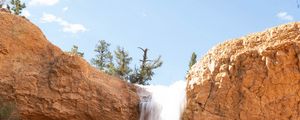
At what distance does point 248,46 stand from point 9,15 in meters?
8.22

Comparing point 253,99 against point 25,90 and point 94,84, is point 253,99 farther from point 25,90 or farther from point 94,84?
point 25,90

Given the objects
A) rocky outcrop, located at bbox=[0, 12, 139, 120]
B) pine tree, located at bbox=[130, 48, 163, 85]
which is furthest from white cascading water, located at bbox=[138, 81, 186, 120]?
pine tree, located at bbox=[130, 48, 163, 85]

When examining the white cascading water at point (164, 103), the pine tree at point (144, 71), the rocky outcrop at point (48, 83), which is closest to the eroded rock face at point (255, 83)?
the white cascading water at point (164, 103)

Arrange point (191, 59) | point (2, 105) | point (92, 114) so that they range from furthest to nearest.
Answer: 1. point (191, 59)
2. point (92, 114)
3. point (2, 105)

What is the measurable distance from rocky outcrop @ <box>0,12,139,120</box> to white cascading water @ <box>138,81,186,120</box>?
1.52 feet

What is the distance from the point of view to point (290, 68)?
1323 centimetres

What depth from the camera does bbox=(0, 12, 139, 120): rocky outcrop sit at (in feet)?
49.2

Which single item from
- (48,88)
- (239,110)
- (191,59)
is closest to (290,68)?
(239,110)

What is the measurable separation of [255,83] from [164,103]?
12.1 feet

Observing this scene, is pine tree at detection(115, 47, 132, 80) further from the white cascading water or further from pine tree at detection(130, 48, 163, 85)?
the white cascading water

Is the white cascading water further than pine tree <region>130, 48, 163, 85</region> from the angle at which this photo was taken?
No

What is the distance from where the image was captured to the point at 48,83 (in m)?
15.2

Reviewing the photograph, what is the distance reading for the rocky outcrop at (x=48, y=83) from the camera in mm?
14984

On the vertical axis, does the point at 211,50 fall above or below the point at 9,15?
below
